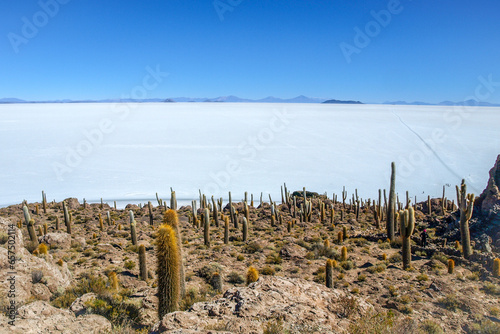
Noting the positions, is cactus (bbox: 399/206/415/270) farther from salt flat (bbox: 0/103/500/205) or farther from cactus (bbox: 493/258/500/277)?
salt flat (bbox: 0/103/500/205)

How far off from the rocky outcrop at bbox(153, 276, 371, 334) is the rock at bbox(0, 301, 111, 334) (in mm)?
1058

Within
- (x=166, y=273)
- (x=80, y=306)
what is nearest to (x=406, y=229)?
(x=166, y=273)

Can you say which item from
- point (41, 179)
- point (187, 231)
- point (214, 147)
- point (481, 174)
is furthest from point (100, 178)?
point (481, 174)

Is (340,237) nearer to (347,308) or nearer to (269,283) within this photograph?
(269,283)

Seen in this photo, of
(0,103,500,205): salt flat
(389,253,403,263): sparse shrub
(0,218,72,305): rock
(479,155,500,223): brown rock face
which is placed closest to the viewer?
(0,218,72,305): rock

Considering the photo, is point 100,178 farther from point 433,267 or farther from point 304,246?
point 433,267

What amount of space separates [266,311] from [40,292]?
4978mm

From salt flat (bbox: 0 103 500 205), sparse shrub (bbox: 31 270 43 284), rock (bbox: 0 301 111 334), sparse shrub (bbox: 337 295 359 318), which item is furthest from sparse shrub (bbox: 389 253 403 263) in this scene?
salt flat (bbox: 0 103 500 205)

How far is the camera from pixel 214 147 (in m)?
51.2

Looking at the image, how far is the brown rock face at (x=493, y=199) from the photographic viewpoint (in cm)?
1383

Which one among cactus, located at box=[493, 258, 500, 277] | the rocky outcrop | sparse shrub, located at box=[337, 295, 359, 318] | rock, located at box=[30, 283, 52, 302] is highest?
the rocky outcrop

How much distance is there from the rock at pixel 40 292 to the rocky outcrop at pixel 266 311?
12.1ft

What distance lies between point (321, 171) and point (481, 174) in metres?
16.8

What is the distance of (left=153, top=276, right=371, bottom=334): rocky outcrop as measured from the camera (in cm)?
445
